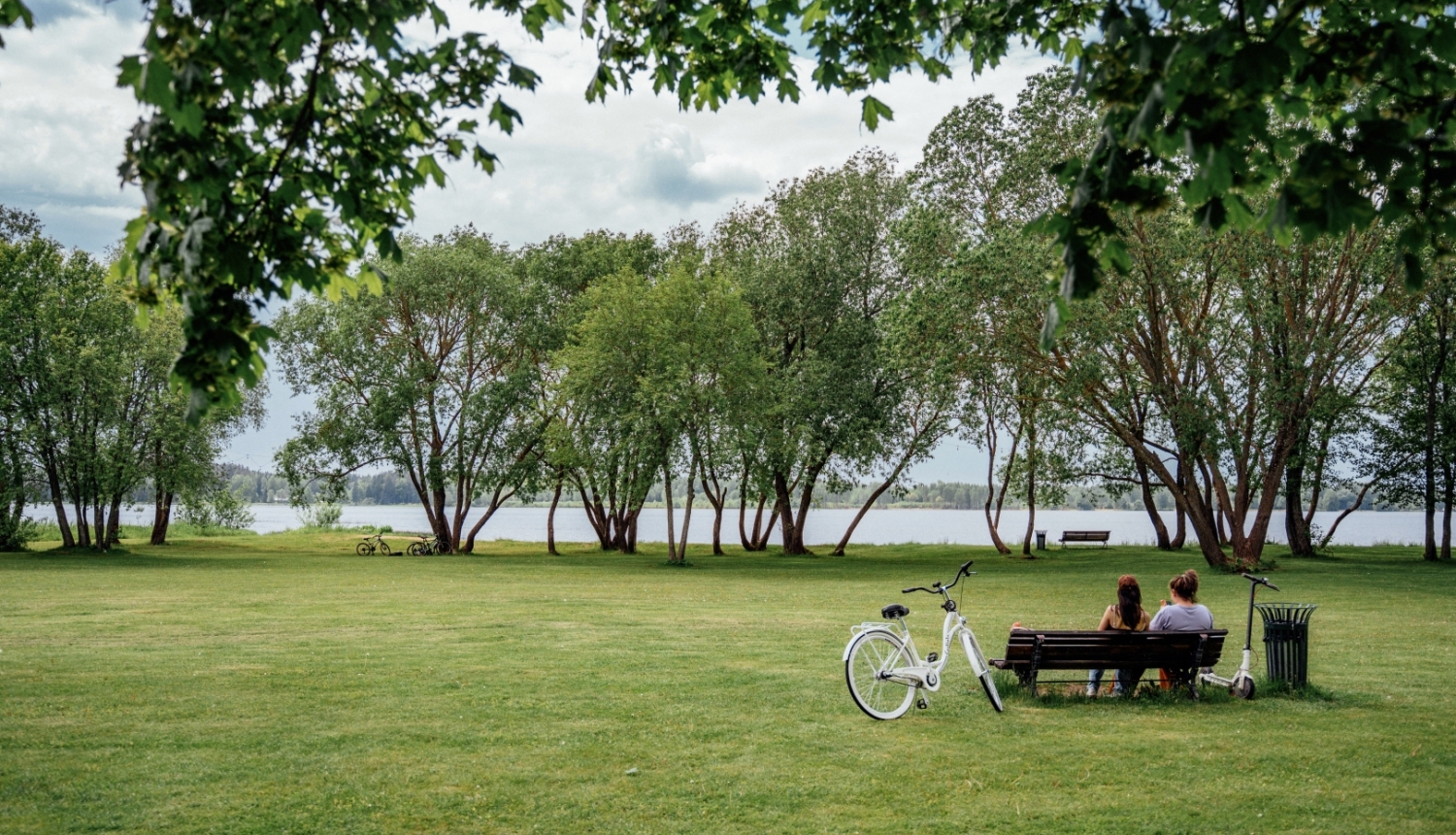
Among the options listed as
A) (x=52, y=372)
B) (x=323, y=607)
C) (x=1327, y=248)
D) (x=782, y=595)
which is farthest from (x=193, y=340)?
(x=52, y=372)

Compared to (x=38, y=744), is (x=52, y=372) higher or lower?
higher

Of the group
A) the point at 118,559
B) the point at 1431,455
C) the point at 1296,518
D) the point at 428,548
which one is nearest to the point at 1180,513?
the point at 1296,518

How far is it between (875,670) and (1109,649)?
8.09 ft

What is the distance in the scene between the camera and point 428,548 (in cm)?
4619

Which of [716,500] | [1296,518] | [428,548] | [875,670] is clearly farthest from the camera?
[716,500]

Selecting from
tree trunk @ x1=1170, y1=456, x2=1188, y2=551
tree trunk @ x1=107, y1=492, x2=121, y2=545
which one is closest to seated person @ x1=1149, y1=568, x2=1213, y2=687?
tree trunk @ x1=1170, y1=456, x2=1188, y2=551

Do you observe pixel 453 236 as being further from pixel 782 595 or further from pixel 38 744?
pixel 38 744

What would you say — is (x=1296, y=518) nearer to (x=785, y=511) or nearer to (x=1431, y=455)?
(x=1431, y=455)

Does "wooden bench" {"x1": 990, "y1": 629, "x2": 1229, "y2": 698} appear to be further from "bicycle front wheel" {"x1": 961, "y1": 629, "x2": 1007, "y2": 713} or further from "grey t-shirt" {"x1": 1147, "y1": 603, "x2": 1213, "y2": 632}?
"bicycle front wheel" {"x1": 961, "y1": 629, "x2": 1007, "y2": 713}

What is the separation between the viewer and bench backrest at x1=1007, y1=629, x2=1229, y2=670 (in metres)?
10.8

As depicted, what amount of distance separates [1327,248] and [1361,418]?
13.1 m

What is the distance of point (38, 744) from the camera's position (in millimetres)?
9031

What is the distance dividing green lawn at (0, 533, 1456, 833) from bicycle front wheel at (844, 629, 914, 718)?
32 centimetres

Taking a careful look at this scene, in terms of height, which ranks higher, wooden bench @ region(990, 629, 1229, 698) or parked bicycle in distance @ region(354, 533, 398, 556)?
wooden bench @ region(990, 629, 1229, 698)
